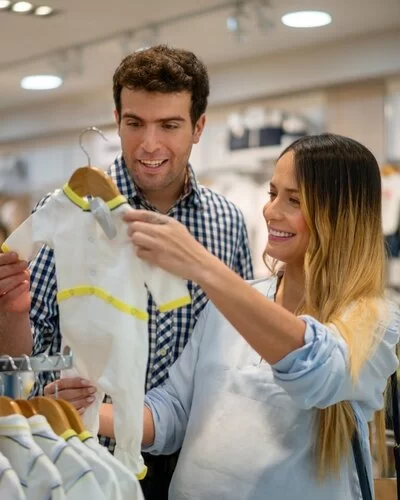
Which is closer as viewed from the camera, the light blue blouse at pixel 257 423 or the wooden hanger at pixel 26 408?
the wooden hanger at pixel 26 408

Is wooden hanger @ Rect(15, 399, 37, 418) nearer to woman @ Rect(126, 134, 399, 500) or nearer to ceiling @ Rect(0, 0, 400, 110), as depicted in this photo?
woman @ Rect(126, 134, 399, 500)

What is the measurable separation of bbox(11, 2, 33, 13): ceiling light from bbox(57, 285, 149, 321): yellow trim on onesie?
3739 millimetres

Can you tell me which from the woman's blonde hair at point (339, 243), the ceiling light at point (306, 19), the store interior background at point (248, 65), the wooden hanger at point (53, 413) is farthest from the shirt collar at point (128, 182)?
the ceiling light at point (306, 19)

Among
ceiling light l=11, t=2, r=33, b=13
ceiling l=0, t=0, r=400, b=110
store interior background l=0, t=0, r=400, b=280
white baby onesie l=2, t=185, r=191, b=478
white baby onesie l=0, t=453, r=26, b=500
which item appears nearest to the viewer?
white baby onesie l=0, t=453, r=26, b=500

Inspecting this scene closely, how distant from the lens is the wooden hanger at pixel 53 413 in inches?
62.1

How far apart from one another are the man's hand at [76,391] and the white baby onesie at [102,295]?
4 cm

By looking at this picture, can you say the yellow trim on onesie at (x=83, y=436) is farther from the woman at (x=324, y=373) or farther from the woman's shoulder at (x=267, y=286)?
the woman's shoulder at (x=267, y=286)

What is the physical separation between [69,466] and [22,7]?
4.10 metres

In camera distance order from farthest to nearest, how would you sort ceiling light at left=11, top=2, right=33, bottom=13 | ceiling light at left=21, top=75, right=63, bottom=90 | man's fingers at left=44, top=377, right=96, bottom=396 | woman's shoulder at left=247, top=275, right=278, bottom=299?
ceiling light at left=21, top=75, right=63, bottom=90 < ceiling light at left=11, top=2, right=33, bottom=13 < woman's shoulder at left=247, top=275, right=278, bottom=299 < man's fingers at left=44, top=377, right=96, bottom=396

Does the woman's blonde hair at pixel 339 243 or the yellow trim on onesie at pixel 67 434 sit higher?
the woman's blonde hair at pixel 339 243

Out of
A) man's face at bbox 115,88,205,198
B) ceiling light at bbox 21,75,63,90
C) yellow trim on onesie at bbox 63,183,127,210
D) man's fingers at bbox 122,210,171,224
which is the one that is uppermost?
ceiling light at bbox 21,75,63,90

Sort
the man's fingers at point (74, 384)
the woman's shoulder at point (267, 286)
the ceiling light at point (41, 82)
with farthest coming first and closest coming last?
the ceiling light at point (41, 82) → the woman's shoulder at point (267, 286) → the man's fingers at point (74, 384)

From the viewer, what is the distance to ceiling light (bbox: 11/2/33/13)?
517 centimetres

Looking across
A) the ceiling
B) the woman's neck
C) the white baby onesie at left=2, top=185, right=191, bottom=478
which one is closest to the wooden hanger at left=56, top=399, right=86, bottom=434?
the white baby onesie at left=2, top=185, right=191, bottom=478
